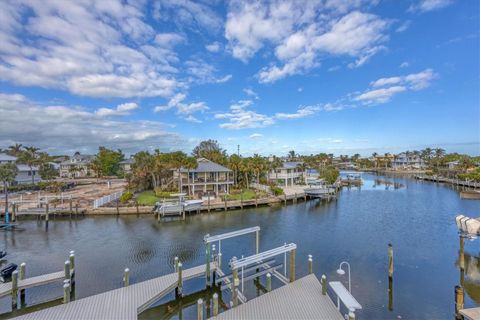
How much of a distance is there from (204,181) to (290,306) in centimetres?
3422

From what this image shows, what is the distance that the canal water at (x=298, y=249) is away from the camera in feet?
42.7

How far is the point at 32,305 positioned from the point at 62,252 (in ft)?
26.9

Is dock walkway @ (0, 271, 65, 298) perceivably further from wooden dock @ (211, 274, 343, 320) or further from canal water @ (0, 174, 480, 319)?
wooden dock @ (211, 274, 343, 320)

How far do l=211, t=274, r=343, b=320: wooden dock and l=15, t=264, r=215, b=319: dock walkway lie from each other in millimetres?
3455

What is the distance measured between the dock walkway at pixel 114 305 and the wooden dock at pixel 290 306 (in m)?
3.46

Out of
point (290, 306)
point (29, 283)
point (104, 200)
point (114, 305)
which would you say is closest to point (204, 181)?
point (104, 200)

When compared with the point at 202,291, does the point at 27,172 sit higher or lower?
higher

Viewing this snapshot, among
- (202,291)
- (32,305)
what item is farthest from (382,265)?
(32,305)

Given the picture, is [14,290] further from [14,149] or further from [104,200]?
[14,149]

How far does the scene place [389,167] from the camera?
124m

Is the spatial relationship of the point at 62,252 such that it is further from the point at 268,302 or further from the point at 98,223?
the point at 268,302

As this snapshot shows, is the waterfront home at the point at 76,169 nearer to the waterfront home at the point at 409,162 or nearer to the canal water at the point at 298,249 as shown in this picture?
the canal water at the point at 298,249

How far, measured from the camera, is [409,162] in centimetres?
12044

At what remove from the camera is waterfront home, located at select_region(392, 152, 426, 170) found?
4643 inches
